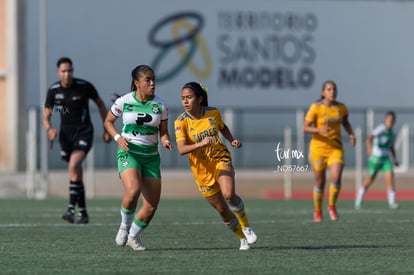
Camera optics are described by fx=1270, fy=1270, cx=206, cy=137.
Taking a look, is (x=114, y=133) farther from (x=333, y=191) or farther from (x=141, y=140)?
(x=333, y=191)

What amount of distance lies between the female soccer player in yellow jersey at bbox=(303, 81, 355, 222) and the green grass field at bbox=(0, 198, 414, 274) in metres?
0.51

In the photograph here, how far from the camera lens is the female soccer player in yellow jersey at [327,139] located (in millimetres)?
18875

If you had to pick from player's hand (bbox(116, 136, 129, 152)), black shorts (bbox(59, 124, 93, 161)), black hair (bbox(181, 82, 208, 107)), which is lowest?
black shorts (bbox(59, 124, 93, 161))

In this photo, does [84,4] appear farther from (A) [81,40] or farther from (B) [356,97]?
(B) [356,97]

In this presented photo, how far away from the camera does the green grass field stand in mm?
11281

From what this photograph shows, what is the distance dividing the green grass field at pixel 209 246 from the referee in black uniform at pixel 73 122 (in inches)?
18.9

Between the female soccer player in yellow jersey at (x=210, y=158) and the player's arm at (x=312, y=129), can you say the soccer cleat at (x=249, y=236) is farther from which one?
the player's arm at (x=312, y=129)

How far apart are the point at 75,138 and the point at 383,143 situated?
989 centimetres

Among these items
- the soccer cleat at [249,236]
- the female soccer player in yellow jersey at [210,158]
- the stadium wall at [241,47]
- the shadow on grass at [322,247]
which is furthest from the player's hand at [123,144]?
the stadium wall at [241,47]

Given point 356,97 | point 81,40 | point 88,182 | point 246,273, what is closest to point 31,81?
point 81,40

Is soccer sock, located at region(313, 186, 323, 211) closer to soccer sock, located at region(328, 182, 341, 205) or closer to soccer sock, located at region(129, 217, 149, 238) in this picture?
soccer sock, located at region(328, 182, 341, 205)

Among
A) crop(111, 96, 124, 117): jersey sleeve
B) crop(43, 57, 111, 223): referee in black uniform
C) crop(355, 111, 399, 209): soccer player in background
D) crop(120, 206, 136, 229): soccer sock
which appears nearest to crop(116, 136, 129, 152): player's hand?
crop(111, 96, 124, 117): jersey sleeve

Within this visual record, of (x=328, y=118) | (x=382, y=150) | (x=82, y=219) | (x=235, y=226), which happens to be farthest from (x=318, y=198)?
(x=382, y=150)

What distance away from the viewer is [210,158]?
13.4m
